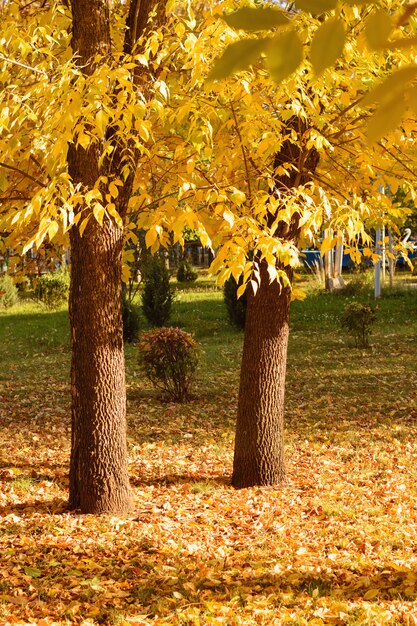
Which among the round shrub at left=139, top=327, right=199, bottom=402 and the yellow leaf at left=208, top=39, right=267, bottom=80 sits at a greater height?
the yellow leaf at left=208, top=39, right=267, bottom=80

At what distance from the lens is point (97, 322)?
5.33 m

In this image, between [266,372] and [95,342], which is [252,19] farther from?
[266,372]

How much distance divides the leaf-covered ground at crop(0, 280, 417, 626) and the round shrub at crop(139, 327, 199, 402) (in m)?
0.32

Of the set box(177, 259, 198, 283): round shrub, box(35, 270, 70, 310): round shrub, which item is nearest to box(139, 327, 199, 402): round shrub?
Answer: box(35, 270, 70, 310): round shrub

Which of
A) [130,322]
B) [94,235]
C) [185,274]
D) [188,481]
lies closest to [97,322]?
[94,235]

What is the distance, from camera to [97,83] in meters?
4.32

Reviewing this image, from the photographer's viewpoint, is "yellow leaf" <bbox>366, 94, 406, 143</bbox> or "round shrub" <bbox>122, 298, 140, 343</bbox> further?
"round shrub" <bbox>122, 298, 140, 343</bbox>

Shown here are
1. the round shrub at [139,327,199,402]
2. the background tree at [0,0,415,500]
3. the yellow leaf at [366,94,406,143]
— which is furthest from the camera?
the round shrub at [139,327,199,402]

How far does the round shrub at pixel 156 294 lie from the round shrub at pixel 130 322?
41.8 inches

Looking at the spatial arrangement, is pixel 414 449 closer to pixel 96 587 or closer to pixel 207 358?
pixel 96 587

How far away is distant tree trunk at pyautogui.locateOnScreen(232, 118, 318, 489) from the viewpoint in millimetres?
6168

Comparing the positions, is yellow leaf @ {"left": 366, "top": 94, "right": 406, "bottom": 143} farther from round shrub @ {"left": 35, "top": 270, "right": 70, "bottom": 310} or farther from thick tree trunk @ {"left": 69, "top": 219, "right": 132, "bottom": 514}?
round shrub @ {"left": 35, "top": 270, "right": 70, "bottom": 310}

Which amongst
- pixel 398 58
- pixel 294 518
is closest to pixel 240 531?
pixel 294 518

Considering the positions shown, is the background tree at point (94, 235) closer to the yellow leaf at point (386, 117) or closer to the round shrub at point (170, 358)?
the yellow leaf at point (386, 117)
